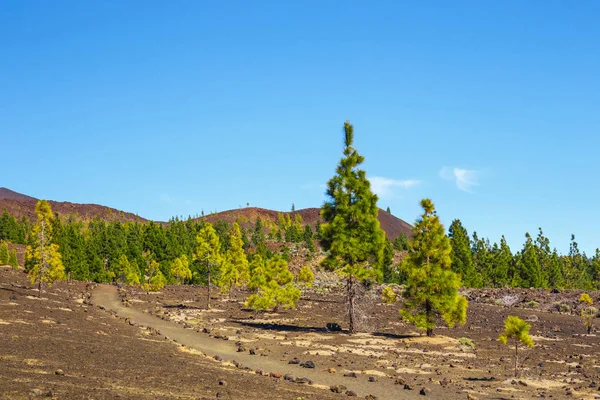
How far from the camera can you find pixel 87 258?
9819 centimetres

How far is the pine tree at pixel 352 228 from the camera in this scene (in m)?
37.1

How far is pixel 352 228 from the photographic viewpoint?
3788 centimetres

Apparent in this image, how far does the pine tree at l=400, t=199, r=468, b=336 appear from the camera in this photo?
34500mm

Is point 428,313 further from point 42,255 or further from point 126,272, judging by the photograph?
point 126,272

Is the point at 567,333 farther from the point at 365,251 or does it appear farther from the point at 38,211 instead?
the point at 38,211

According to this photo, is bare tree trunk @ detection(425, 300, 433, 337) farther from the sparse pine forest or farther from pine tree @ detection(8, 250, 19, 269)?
pine tree @ detection(8, 250, 19, 269)

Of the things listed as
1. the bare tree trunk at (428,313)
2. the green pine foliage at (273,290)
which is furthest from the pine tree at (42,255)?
the bare tree trunk at (428,313)

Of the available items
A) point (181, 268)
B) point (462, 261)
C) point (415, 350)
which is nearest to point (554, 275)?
point (462, 261)

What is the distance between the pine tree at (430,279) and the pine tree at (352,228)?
115 inches

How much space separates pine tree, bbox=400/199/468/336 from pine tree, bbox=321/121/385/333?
9.56 feet

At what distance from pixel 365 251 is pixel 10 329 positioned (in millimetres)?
22351

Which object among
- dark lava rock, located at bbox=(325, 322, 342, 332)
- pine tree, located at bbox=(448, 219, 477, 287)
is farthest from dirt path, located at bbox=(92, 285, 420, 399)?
pine tree, located at bbox=(448, 219, 477, 287)

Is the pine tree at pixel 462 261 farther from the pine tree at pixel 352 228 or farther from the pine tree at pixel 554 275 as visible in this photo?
the pine tree at pixel 352 228

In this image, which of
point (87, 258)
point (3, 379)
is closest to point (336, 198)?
point (3, 379)
